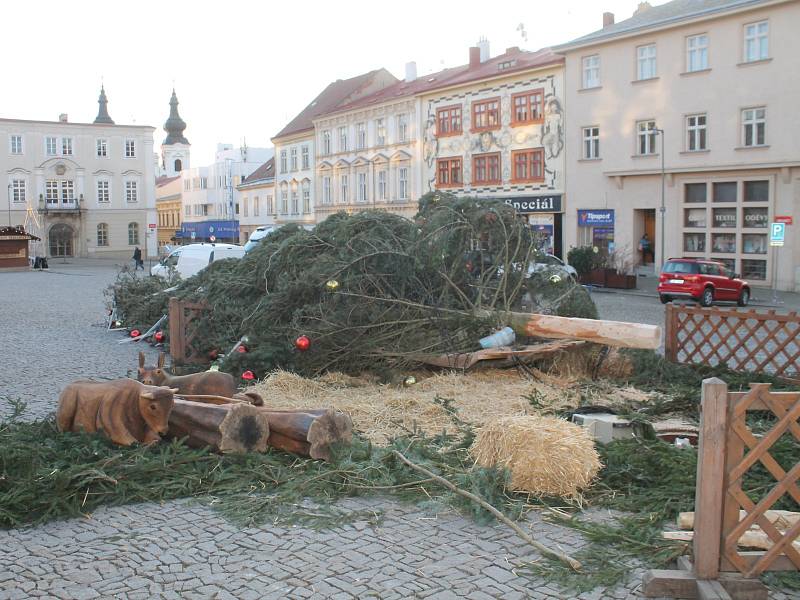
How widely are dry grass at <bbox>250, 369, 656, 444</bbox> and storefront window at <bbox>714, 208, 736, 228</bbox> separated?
26.5 meters

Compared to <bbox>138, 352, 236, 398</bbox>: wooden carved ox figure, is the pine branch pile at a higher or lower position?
higher

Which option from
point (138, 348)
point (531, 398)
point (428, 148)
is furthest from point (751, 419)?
point (428, 148)

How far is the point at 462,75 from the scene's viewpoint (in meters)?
48.7

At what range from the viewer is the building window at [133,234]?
7894 cm

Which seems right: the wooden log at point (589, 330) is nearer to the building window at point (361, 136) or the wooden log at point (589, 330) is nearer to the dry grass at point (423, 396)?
the dry grass at point (423, 396)

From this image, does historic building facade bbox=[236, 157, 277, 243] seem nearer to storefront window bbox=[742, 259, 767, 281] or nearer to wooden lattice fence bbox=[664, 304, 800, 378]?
storefront window bbox=[742, 259, 767, 281]

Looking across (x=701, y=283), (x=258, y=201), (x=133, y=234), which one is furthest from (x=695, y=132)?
(x=133, y=234)

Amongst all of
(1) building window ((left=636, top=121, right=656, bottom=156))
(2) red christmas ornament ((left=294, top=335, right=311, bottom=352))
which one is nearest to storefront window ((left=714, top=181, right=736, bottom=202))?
(1) building window ((left=636, top=121, right=656, bottom=156))

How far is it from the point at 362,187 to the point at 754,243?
2775cm

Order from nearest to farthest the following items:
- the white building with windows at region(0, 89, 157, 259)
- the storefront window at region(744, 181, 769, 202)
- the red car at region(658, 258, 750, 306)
→ 1. the red car at region(658, 258, 750, 306)
2. the storefront window at region(744, 181, 769, 202)
3. the white building with windows at region(0, 89, 157, 259)

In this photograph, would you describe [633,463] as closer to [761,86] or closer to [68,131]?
[761,86]

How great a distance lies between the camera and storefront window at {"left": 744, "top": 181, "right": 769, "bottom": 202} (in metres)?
33.4

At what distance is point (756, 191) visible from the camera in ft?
111

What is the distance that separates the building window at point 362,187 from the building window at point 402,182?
3873 mm
